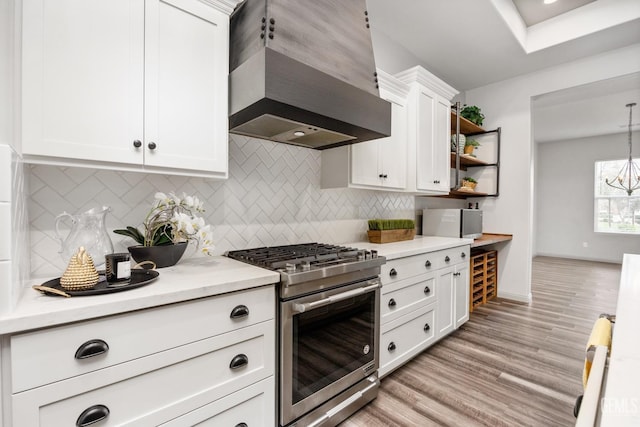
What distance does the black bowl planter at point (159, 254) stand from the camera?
4.70ft

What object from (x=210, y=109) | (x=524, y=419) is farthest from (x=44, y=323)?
(x=524, y=419)

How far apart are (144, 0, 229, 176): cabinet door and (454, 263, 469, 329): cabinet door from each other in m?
2.39

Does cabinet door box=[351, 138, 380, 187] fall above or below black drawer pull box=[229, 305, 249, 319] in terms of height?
above

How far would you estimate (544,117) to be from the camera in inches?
225

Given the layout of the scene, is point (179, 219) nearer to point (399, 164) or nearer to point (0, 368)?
point (0, 368)

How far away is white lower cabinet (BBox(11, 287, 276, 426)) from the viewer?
0.89 metres

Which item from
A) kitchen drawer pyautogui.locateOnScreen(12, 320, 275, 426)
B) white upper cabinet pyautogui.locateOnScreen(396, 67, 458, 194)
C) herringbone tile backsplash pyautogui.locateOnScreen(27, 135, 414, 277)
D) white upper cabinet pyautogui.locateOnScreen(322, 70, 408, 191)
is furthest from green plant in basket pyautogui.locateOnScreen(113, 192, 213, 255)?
white upper cabinet pyautogui.locateOnScreen(396, 67, 458, 194)

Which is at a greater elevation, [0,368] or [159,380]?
[0,368]

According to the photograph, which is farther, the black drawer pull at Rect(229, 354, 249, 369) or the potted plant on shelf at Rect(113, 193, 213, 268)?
the potted plant on shelf at Rect(113, 193, 213, 268)

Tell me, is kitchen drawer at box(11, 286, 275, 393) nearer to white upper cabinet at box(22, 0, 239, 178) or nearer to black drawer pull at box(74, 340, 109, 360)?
black drawer pull at box(74, 340, 109, 360)

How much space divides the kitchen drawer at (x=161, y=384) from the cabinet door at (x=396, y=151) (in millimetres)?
1650

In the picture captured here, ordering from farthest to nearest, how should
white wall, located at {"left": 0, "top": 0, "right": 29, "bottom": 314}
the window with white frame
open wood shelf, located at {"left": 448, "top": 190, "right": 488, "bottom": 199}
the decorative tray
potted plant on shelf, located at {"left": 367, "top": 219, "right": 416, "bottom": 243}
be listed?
the window with white frame, open wood shelf, located at {"left": 448, "top": 190, "right": 488, "bottom": 199}, potted plant on shelf, located at {"left": 367, "top": 219, "right": 416, "bottom": 243}, the decorative tray, white wall, located at {"left": 0, "top": 0, "right": 29, "bottom": 314}

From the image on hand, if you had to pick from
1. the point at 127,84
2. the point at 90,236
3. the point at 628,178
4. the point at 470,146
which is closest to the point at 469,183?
the point at 470,146

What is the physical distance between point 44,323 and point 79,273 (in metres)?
0.24
